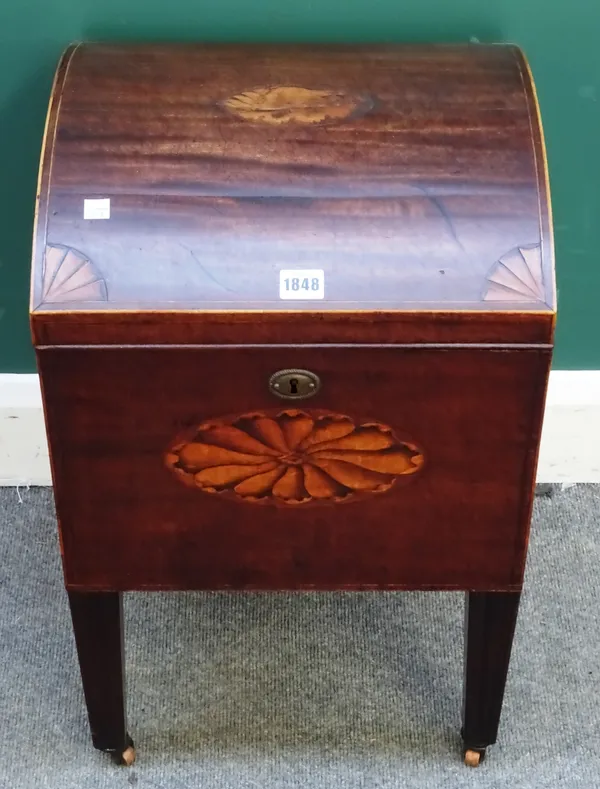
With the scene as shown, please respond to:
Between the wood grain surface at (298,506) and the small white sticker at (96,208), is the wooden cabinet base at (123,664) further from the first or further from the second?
the small white sticker at (96,208)

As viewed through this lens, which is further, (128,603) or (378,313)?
(128,603)

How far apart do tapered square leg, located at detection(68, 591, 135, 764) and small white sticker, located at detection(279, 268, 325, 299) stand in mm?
395

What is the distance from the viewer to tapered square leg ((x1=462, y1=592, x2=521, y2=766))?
1027 mm

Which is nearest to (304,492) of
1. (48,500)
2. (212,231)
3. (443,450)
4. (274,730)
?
(443,450)

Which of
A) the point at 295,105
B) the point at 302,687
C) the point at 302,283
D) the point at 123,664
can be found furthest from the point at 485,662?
the point at 295,105

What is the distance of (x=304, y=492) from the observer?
3.01 feet

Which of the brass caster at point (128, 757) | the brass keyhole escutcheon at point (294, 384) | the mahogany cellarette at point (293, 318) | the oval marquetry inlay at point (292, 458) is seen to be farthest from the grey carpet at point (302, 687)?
the brass keyhole escutcheon at point (294, 384)

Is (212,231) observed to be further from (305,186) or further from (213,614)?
(213,614)

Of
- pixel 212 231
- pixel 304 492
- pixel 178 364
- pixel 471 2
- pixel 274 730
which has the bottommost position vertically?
pixel 274 730

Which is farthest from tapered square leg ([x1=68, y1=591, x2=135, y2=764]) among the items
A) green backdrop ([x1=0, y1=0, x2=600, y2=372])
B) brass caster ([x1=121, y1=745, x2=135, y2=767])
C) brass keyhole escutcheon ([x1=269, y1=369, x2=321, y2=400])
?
green backdrop ([x1=0, y1=0, x2=600, y2=372])

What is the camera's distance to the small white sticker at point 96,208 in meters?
0.83

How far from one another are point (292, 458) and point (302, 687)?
1.53 feet

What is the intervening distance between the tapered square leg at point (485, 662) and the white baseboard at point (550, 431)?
1.38 ft

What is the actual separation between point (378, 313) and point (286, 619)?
64cm
